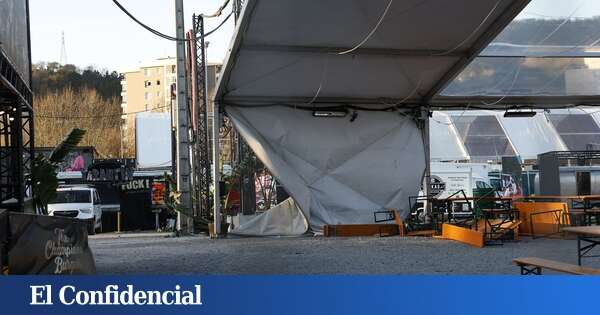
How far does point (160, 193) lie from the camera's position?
24.9 metres

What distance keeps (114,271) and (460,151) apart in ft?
74.5

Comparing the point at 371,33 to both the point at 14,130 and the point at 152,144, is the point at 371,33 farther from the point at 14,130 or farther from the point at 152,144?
the point at 152,144

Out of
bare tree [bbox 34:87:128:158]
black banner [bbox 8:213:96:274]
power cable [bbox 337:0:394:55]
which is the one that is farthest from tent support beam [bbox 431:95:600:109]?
bare tree [bbox 34:87:128:158]

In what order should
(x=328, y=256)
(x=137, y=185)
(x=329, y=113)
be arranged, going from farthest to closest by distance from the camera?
1. (x=137, y=185)
2. (x=329, y=113)
3. (x=328, y=256)

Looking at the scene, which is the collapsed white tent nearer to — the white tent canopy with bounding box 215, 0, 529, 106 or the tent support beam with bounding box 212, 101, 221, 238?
the white tent canopy with bounding box 215, 0, 529, 106

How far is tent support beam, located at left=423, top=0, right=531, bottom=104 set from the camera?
1365cm

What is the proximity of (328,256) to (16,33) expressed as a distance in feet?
30.0

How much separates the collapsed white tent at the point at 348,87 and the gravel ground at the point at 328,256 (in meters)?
2.23

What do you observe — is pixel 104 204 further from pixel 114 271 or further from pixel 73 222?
pixel 73 222

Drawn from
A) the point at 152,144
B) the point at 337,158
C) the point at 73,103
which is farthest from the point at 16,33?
the point at 73,103

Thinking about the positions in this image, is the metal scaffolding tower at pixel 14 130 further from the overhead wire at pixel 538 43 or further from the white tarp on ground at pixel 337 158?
the overhead wire at pixel 538 43

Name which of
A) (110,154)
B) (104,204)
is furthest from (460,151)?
(110,154)

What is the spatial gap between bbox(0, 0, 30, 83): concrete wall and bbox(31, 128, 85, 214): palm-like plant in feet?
6.42

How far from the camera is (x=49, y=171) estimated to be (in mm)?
15406
